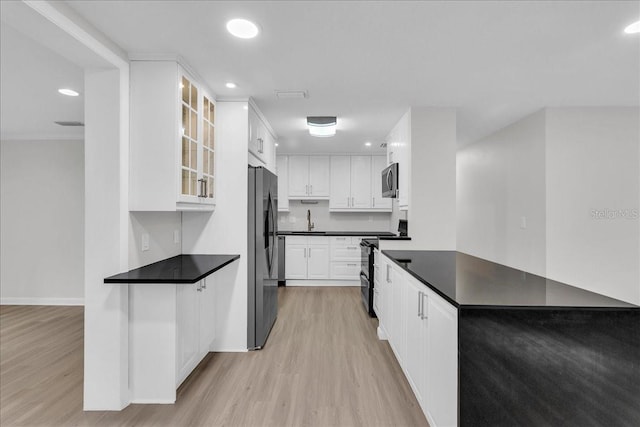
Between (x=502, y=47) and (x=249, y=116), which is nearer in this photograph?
(x=502, y=47)

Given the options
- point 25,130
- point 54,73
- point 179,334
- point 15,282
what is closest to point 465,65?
point 179,334

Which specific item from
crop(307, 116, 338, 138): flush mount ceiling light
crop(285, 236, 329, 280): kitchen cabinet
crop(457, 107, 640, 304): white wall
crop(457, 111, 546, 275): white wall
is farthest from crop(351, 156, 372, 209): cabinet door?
crop(457, 107, 640, 304): white wall

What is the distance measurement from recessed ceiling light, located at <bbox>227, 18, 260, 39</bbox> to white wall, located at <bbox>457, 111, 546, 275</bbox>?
320 cm

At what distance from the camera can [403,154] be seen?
3.60m

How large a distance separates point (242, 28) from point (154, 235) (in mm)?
1696

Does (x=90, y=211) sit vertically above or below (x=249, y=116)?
below

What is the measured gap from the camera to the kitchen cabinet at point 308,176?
593 centimetres

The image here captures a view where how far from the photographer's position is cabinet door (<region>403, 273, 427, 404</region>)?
1863 mm

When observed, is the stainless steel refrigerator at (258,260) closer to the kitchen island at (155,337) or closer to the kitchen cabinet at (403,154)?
the kitchen island at (155,337)

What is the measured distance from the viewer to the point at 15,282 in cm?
444

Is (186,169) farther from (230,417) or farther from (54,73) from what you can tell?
(230,417)

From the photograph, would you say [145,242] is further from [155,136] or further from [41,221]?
[41,221]

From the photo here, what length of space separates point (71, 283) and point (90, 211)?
3264mm

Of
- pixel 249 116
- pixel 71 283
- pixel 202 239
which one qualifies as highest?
pixel 249 116
